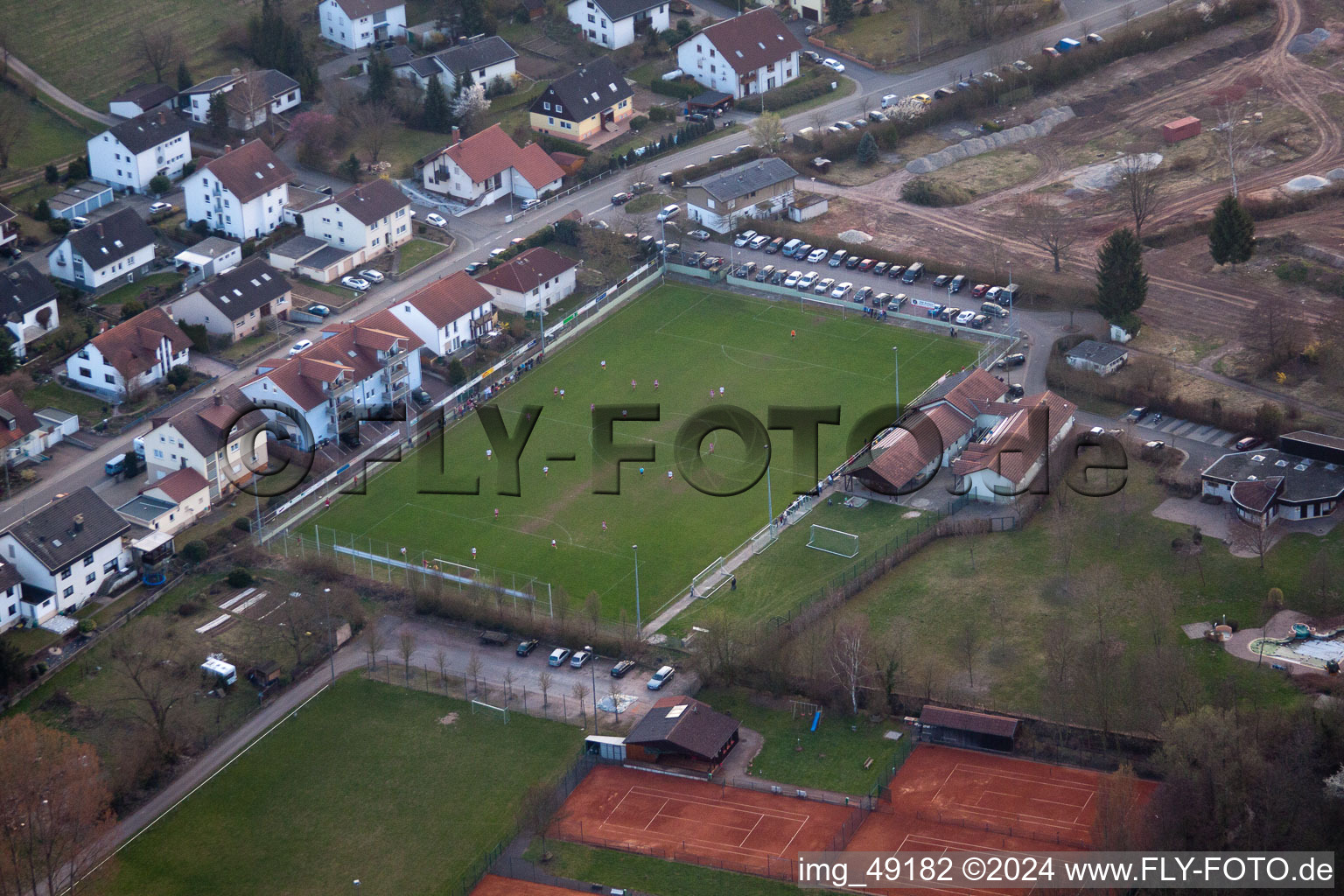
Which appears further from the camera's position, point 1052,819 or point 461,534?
point 461,534

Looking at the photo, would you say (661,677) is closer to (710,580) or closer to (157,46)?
(710,580)

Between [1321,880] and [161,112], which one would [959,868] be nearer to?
[1321,880]

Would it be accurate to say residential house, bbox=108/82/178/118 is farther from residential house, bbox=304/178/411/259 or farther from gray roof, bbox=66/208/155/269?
residential house, bbox=304/178/411/259

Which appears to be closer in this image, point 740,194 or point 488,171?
point 740,194

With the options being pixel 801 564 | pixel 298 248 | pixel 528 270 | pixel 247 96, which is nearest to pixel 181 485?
pixel 528 270

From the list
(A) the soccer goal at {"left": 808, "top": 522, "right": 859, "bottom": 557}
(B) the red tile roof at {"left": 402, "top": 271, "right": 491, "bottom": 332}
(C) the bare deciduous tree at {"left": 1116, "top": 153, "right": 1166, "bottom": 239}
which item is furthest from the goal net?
(C) the bare deciduous tree at {"left": 1116, "top": 153, "right": 1166, "bottom": 239}

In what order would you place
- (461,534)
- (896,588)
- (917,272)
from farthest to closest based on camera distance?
(917,272) < (461,534) < (896,588)

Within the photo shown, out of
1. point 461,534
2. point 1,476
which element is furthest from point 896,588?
point 1,476

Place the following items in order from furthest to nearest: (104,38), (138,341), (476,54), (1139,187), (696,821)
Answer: (476,54), (104,38), (1139,187), (138,341), (696,821)
